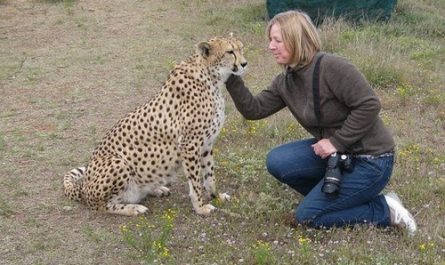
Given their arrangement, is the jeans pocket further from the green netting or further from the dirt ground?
the green netting

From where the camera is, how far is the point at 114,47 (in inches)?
327

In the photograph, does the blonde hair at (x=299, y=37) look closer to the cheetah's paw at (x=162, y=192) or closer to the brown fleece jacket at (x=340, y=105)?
the brown fleece jacket at (x=340, y=105)

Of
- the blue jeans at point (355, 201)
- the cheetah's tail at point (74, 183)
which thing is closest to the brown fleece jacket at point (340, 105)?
the blue jeans at point (355, 201)

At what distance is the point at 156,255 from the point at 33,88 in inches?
151

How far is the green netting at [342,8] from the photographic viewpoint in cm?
884

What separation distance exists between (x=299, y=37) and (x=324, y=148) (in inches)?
25.3

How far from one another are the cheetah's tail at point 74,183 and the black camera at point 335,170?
1.62 metres

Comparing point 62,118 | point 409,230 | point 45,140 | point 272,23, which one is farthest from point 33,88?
point 409,230

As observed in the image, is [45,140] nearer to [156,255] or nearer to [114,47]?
[156,255]

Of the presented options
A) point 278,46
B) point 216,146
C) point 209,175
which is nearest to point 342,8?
point 216,146

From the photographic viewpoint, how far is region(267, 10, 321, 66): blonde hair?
3.69 meters

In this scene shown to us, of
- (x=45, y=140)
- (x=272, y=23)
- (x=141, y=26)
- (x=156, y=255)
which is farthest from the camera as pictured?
(x=141, y=26)

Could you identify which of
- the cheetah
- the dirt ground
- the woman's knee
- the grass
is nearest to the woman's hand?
the woman's knee

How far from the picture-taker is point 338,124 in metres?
3.78
